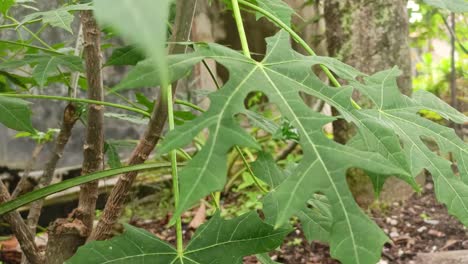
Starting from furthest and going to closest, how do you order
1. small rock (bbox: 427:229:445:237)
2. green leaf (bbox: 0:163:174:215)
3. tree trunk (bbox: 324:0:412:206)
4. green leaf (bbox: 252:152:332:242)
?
tree trunk (bbox: 324:0:412:206), small rock (bbox: 427:229:445:237), green leaf (bbox: 252:152:332:242), green leaf (bbox: 0:163:174:215)

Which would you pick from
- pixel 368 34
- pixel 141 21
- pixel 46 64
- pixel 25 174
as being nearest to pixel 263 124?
pixel 46 64

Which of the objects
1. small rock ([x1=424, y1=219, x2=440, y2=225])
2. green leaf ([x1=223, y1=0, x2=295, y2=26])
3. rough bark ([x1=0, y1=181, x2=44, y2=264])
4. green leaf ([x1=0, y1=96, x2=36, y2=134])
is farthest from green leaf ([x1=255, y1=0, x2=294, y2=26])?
small rock ([x1=424, y1=219, x2=440, y2=225])

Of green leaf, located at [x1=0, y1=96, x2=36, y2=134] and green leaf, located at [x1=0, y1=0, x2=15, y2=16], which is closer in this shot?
green leaf, located at [x1=0, y1=96, x2=36, y2=134]

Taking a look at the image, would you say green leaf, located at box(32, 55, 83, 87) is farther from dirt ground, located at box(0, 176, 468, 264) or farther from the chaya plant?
dirt ground, located at box(0, 176, 468, 264)

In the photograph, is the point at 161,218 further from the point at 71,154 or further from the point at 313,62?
the point at 313,62

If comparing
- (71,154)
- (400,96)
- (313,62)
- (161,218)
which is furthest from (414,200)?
(313,62)

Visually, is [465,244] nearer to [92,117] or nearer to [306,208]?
[306,208]
